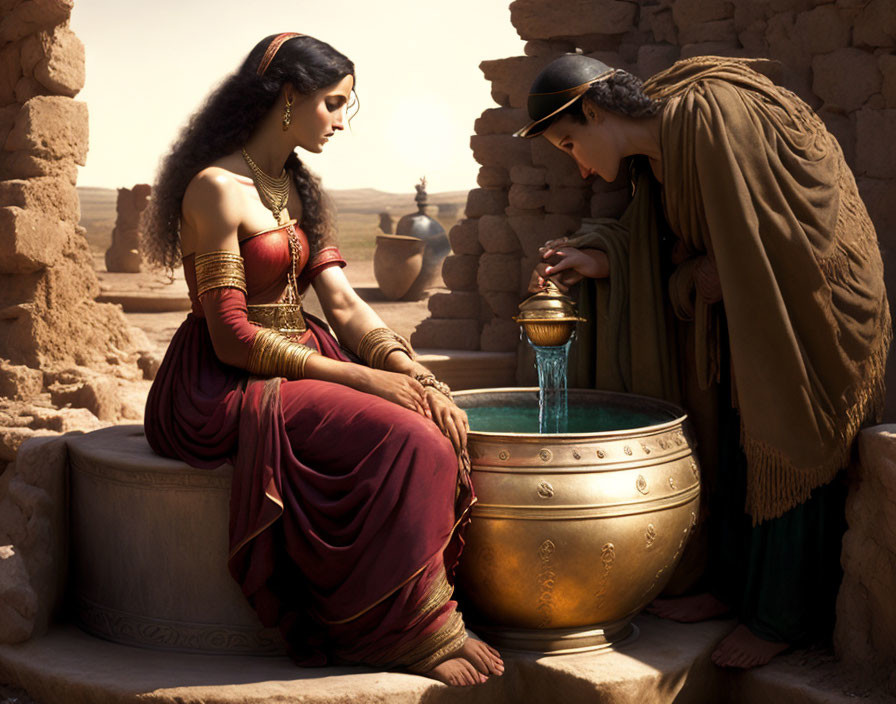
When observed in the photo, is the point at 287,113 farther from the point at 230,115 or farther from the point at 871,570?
the point at 871,570

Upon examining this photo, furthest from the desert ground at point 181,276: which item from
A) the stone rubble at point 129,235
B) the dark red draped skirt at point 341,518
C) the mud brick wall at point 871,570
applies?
the mud brick wall at point 871,570

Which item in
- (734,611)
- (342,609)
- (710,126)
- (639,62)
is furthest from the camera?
(639,62)

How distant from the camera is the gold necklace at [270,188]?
3.38m

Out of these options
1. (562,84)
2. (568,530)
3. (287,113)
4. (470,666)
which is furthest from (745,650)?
(287,113)

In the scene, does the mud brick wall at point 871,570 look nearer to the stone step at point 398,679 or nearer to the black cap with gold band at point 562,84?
the stone step at point 398,679

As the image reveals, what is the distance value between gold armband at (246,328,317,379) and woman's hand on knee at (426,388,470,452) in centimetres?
41

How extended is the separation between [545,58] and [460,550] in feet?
11.2

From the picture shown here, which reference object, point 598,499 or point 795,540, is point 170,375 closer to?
point 598,499

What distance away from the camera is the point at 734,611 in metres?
3.68

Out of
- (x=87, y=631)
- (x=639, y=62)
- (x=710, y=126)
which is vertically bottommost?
(x=87, y=631)

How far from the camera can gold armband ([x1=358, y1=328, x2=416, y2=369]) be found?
344 centimetres

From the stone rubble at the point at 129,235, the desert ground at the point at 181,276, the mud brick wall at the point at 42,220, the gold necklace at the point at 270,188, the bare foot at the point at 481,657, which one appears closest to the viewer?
the bare foot at the point at 481,657

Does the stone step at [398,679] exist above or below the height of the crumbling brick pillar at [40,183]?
below

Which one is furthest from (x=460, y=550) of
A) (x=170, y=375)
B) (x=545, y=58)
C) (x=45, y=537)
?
(x=545, y=58)
